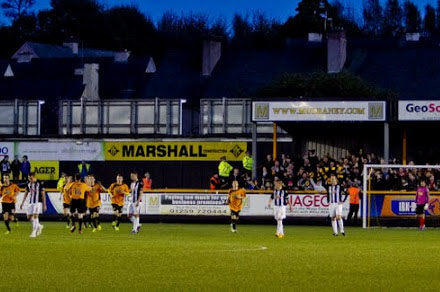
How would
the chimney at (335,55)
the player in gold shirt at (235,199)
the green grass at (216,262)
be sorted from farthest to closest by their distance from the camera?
the chimney at (335,55) → the player in gold shirt at (235,199) → the green grass at (216,262)

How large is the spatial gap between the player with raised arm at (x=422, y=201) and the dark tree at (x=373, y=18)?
9247cm

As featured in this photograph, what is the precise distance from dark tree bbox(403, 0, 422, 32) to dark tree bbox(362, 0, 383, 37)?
9.45 feet

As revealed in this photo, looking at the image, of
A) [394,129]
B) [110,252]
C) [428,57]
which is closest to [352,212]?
[394,129]

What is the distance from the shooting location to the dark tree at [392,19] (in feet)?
451

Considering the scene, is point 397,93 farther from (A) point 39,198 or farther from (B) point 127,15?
(B) point 127,15

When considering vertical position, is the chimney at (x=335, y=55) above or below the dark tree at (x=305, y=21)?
below

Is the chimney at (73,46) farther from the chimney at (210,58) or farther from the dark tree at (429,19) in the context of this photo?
the dark tree at (429,19)

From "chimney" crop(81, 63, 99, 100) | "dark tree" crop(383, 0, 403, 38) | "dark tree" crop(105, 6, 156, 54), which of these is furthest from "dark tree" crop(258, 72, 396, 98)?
"dark tree" crop(383, 0, 403, 38)

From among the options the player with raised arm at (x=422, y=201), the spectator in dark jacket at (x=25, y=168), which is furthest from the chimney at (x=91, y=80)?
the player with raised arm at (x=422, y=201)

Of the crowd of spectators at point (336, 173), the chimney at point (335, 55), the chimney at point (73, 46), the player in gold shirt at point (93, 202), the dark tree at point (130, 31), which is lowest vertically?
the player in gold shirt at point (93, 202)

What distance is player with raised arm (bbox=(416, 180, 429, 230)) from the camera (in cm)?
4203

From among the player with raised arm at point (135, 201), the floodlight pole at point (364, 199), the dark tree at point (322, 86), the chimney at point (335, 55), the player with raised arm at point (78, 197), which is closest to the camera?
the player with raised arm at point (135, 201)

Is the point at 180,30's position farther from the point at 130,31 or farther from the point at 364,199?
the point at 364,199

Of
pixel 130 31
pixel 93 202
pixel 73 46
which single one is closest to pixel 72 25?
pixel 130 31
